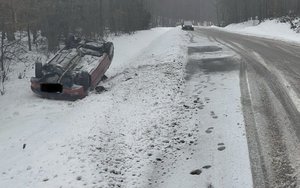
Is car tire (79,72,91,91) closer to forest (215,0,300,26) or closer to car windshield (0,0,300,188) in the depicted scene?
car windshield (0,0,300,188)

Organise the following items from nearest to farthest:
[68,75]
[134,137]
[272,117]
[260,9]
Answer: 1. [134,137]
2. [272,117]
3. [68,75]
4. [260,9]

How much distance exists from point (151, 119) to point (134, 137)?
1.13 m

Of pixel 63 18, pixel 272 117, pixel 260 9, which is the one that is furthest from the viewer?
pixel 260 9

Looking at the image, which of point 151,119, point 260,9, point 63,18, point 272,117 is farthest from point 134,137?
point 260,9

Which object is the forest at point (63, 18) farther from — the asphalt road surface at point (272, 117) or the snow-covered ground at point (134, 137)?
the asphalt road surface at point (272, 117)

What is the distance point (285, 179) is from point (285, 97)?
4520 mm

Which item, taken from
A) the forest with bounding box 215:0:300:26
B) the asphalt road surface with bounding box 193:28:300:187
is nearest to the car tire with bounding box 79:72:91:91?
the asphalt road surface with bounding box 193:28:300:187

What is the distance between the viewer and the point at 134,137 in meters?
8.27

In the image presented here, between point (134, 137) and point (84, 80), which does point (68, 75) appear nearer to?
point (84, 80)

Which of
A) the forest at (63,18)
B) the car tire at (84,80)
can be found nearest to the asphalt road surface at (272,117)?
the car tire at (84,80)

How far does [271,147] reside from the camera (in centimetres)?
725

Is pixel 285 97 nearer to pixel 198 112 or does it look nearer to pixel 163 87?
pixel 198 112

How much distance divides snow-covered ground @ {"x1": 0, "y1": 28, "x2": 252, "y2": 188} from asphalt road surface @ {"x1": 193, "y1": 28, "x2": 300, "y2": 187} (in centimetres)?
24

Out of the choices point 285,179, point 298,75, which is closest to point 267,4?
point 298,75
